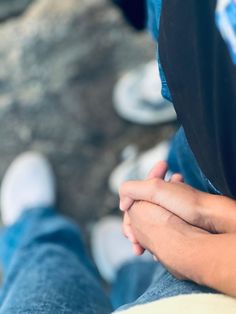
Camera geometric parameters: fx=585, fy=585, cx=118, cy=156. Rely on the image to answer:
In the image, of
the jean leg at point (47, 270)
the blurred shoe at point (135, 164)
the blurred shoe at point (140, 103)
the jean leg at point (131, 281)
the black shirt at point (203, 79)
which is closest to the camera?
the black shirt at point (203, 79)

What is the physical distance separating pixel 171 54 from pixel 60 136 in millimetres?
802

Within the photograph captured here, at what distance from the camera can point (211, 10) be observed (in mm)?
541

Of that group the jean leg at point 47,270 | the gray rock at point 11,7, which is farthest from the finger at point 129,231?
the gray rock at point 11,7

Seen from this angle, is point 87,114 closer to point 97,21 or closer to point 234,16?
point 97,21

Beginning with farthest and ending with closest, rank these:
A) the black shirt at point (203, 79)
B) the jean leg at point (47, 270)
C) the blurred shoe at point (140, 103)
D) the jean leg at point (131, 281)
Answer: the blurred shoe at point (140, 103) < the jean leg at point (131, 281) < the jean leg at point (47, 270) < the black shirt at point (203, 79)

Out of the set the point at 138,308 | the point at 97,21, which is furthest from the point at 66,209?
the point at 138,308

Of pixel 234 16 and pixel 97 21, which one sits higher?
pixel 234 16

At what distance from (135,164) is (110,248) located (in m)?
0.19

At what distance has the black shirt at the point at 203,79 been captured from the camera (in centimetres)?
55

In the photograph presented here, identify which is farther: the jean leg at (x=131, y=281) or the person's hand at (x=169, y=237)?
the jean leg at (x=131, y=281)

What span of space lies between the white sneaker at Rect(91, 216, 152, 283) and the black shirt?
0.70 metres

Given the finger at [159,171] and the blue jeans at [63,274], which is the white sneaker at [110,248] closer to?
the blue jeans at [63,274]

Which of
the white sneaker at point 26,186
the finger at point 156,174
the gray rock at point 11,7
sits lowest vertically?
the white sneaker at point 26,186

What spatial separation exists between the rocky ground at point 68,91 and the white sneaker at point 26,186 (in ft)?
0.09
